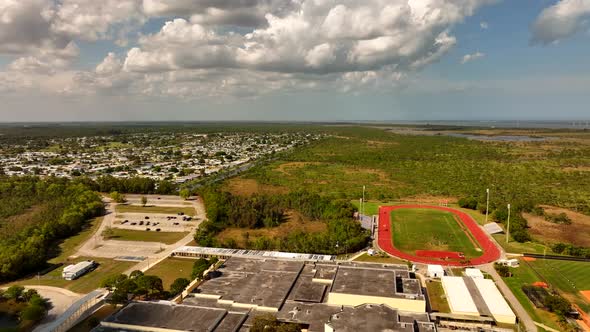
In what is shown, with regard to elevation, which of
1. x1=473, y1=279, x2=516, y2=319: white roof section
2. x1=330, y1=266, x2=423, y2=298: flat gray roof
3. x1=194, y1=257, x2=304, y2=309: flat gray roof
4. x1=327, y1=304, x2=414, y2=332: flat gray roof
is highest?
x1=330, y1=266, x2=423, y2=298: flat gray roof

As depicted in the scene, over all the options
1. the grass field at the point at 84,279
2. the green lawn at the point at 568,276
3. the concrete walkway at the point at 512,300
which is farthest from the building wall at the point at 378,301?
the grass field at the point at 84,279

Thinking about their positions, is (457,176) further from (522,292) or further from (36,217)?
(36,217)

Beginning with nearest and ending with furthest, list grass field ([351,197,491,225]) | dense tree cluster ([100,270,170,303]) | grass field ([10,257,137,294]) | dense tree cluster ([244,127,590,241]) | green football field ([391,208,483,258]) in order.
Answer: dense tree cluster ([100,270,170,303]) → grass field ([10,257,137,294]) → green football field ([391,208,483,258]) → grass field ([351,197,491,225]) → dense tree cluster ([244,127,590,241])

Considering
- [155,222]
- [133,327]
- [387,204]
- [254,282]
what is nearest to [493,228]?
[387,204]

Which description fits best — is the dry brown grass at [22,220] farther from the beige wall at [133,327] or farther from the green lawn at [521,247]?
the green lawn at [521,247]

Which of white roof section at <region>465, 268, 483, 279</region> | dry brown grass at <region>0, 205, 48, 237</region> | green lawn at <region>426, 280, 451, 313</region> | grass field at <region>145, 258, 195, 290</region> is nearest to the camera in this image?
green lawn at <region>426, 280, 451, 313</region>

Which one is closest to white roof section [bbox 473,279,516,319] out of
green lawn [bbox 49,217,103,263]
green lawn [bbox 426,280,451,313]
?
green lawn [bbox 426,280,451,313]

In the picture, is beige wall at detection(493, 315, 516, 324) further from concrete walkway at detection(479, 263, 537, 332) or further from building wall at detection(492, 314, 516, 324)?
concrete walkway at detection(479, 263, 537, 332)

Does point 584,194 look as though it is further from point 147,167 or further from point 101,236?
point 147,167
